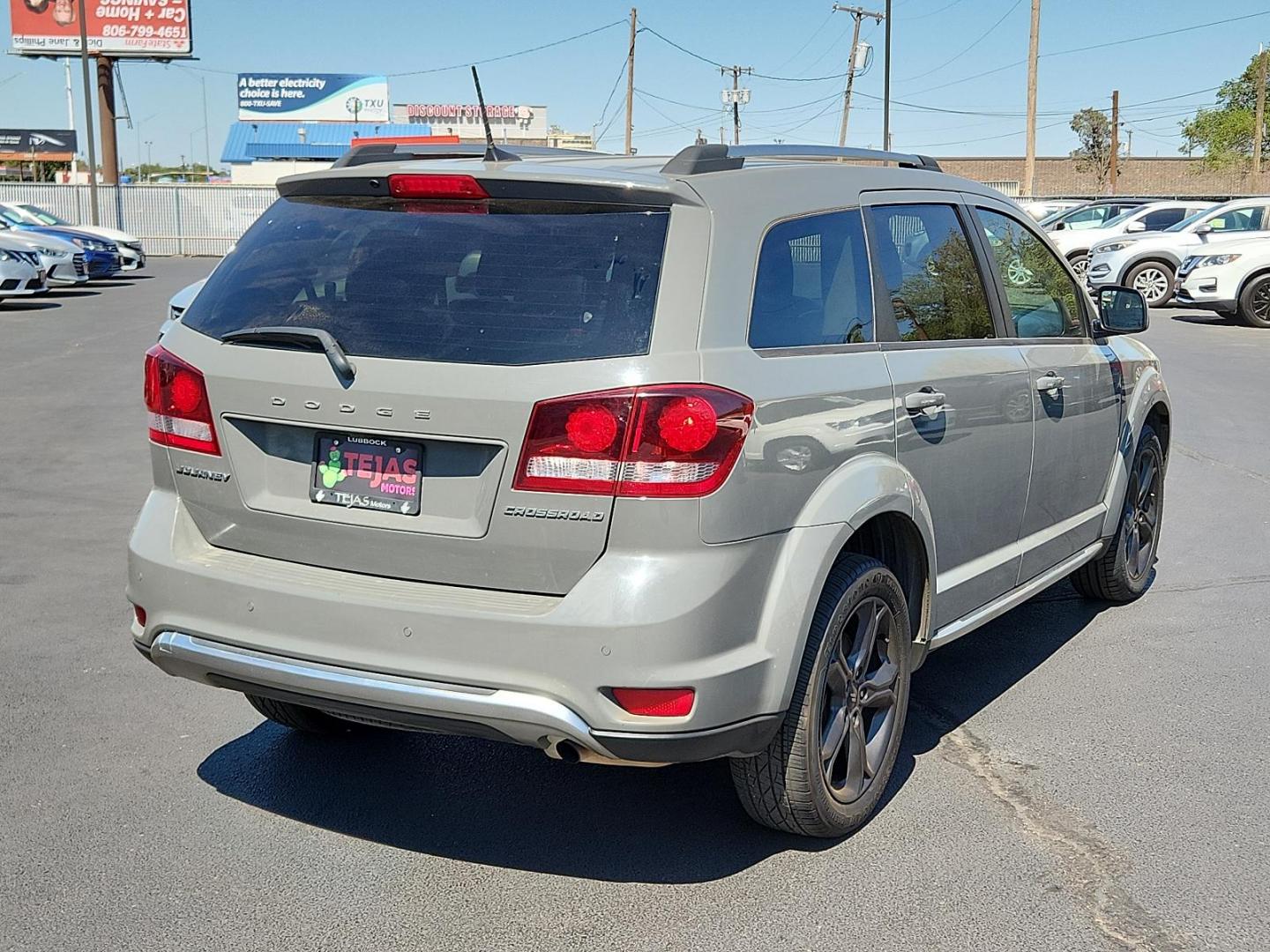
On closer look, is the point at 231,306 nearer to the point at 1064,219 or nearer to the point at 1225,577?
the point at 1225,577

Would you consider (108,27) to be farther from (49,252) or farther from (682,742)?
(682,742)

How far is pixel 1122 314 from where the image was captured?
5488mm

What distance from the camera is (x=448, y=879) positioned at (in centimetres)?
356

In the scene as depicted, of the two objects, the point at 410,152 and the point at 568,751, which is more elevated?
the point at 410,152

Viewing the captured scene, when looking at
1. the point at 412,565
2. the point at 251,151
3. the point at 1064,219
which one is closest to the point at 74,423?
the point at 412,565

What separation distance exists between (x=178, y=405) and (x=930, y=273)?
233 cm

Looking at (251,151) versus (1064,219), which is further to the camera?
(251,151)

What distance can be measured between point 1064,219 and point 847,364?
1085 inches

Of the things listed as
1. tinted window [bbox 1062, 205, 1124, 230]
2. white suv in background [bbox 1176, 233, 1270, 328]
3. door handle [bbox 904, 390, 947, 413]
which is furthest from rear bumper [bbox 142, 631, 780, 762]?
tinted window [bbox 1062, 205, 1124, 230]

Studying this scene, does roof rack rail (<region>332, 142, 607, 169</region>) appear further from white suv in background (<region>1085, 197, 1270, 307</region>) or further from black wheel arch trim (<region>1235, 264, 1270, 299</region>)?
white suv in background (<region>1085, 197, 1270, 307</region>)

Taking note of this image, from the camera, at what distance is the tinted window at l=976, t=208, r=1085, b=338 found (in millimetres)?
4945

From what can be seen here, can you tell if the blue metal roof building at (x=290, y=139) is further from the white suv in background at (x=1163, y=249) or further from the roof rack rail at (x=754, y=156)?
the roof rack rail at (x=754, y=156)

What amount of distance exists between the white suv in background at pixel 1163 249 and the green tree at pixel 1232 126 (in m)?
62.1

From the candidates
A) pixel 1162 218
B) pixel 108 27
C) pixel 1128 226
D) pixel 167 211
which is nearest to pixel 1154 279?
pixel 1128 226
